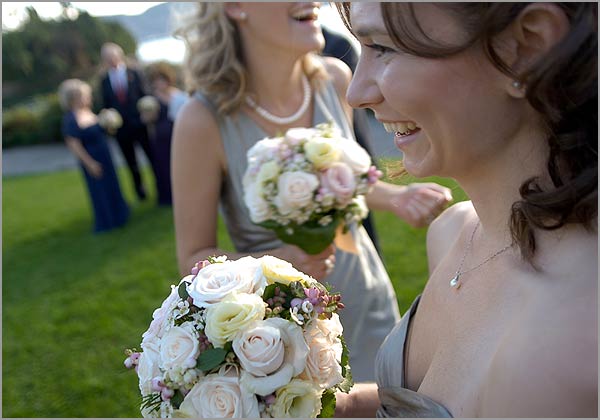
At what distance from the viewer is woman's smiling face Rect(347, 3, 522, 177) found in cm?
125

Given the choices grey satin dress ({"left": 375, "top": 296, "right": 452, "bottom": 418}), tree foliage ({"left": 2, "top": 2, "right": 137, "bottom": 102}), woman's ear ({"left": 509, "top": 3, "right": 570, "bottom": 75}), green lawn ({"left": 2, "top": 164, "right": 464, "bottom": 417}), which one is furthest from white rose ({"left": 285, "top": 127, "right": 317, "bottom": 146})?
tree foliage ({"left": 2, "top": 2, "right": 137, "bottom": 102})

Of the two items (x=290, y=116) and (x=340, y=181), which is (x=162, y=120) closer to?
(x=290, y=116)

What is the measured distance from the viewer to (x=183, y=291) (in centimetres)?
153

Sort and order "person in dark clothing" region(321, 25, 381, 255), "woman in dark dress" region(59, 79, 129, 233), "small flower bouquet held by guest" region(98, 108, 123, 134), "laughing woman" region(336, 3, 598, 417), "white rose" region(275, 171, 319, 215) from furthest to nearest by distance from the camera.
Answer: "small flower bouquet held by guest" region(98, 108, 123, 134) < "woman in dark dress" region(59, 79, 129, 233) < "person in dark clothing" region(321, 25, 381, 255) < "white rose" region(275, 171, 319, 215) < "laughing woman" region(336, 3, 598, 417)

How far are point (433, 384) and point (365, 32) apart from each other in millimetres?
824

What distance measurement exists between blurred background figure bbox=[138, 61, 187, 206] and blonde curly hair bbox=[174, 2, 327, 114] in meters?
7.73

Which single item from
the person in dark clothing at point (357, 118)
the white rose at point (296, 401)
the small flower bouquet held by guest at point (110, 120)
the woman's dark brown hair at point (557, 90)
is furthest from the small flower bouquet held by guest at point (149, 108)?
the woman's dark brown hair at point (557, 90)

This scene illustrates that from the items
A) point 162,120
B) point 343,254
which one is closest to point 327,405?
point 343,254

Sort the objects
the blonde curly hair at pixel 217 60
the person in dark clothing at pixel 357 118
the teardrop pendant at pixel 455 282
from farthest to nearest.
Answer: the person in dark clothing at pixel 357 118 → the blonde curly hair at pixel 217 60 → the teardrop pendant at pixel 455 282

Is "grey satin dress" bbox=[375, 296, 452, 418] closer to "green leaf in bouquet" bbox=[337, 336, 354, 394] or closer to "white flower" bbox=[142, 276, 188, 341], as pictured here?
"green leaf in bouquet" bbox=[337, 336, 354, 394]

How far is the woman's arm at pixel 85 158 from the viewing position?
1024cm

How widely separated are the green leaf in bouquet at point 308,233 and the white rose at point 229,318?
127cm

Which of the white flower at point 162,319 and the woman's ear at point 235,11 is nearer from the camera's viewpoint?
the white flower at point 162,319

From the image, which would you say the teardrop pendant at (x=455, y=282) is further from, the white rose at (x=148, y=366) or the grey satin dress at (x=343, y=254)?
the grey satin dress at (x=343, y=254)
